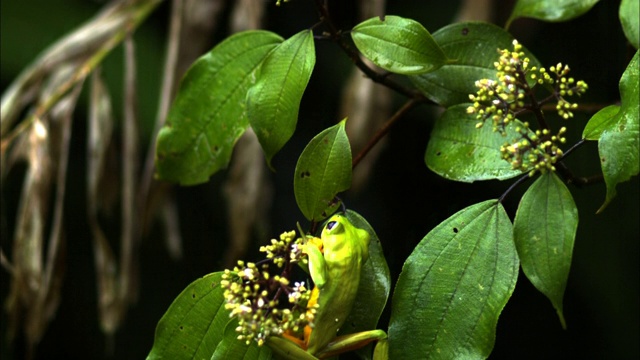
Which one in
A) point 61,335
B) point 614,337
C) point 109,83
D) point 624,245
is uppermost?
point 109,83

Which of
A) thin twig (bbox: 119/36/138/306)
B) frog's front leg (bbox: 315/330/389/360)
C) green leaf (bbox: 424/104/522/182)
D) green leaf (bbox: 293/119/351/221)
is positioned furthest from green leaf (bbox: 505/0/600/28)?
thin twig (bbox: 119/36/138/306)

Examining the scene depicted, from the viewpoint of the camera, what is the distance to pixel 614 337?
4.51ft

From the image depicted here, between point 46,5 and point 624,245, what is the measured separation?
4.25 feet

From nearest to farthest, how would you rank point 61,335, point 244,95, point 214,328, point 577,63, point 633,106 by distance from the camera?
1. point 633,106
2. point 214,328
3. point 244,95
4. point 577,63
5. point 61,335

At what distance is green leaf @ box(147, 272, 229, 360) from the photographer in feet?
2.19

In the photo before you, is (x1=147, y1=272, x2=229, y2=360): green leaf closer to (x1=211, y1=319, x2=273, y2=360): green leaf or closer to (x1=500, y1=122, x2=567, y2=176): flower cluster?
(x1=211, y1=319, x2=273, y2=360): green leaf

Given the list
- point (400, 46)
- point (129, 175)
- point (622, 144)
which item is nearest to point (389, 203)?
point (129, 175)

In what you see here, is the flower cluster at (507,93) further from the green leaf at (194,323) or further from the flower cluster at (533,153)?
the green leaf at (194,323)

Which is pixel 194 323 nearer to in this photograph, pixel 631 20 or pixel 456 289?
pixel 456 289

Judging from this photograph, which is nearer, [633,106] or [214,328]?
[633,106]

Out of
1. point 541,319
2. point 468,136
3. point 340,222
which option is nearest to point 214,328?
point 340,222

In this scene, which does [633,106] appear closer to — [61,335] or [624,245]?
[624,245]

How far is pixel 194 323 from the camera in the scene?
67 centimetres

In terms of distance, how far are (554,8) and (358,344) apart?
1.35 feet
